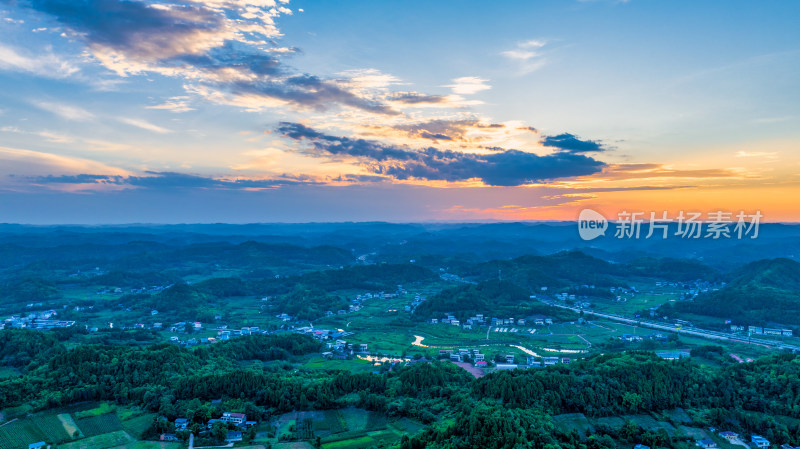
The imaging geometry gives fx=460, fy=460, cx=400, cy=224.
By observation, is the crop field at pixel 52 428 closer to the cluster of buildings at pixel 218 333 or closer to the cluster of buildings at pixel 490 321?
the cluster of buildings at pixel 218 333

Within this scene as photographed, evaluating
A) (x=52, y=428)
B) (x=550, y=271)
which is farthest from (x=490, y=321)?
(x=52, y=428)

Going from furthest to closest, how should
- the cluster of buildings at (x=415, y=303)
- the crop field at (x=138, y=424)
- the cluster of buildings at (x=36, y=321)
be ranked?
the cluster of buildings at (x=415, y=303), the cluster of buildings at (x=36, y=321), the crop field at (x=138, y=424)

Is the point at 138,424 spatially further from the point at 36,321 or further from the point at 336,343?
the point at 36,321

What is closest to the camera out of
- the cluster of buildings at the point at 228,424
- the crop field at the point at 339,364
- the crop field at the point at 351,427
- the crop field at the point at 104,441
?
the crop field at the point at 104,441

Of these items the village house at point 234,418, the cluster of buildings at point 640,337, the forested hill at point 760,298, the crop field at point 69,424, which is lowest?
the crop field at point 69,424

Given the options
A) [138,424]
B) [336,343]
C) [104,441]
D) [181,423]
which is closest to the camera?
[104,441]

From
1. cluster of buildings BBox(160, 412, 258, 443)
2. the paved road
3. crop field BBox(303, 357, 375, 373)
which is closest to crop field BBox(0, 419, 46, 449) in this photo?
cluster of buildings BBox(160, 412, 258, 443)

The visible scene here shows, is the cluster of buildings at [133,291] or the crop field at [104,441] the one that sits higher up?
the crop field at [104,441]

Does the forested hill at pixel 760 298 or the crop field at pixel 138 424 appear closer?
the crop field at pixel 138 424

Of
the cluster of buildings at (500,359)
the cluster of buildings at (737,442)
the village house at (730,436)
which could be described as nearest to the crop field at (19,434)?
the cluster of buildings at (500,359)
